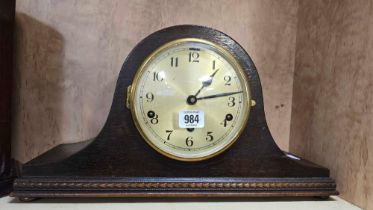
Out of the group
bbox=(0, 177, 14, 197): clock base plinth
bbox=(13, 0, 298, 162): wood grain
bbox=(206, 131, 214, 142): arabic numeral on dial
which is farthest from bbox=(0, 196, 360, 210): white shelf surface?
bbox=(13, 0, 298, 162): wood grain

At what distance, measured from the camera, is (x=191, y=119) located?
0.66 meters

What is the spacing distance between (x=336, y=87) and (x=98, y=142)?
1.65ft

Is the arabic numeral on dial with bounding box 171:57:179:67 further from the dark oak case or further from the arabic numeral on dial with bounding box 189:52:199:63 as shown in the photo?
the dark oak case

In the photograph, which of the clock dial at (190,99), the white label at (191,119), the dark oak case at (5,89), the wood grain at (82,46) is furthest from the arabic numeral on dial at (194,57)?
the dark oak case at (5,89)

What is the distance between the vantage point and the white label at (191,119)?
2.15ft

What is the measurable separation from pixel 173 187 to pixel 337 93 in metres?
0.39

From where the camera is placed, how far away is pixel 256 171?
0.66 metres

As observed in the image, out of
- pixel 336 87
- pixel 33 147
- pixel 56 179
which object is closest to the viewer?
pixel 56 179

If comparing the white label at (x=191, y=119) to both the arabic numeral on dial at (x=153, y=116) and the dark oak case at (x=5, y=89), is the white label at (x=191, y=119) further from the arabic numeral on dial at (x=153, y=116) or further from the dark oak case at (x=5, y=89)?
the dark oak case at (x=5, y=89)

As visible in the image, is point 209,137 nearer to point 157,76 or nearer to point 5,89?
point 157,76

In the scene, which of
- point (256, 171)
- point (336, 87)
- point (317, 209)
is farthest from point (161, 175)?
point (336, 87)

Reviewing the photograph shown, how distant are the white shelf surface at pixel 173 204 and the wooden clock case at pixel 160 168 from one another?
0.02 metres

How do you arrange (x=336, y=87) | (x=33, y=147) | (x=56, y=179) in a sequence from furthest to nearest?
(x=33, y=147), (x=336, y=87), (x=56, y=179)

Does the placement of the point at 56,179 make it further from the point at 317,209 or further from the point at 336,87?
the point at 336,87
